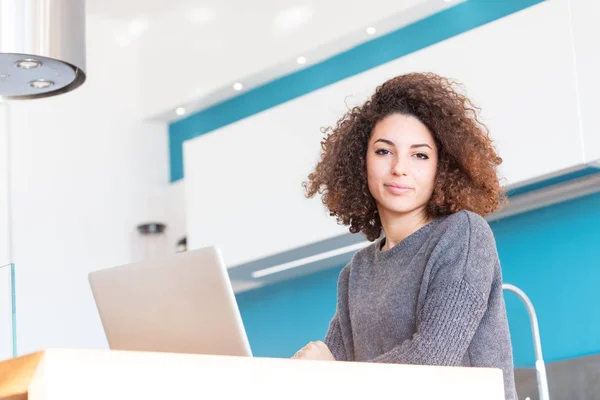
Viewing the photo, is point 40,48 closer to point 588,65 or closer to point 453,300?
point 453,300

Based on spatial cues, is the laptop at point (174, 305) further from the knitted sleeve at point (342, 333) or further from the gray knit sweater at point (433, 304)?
the knitted sleeve at point (342, 333)

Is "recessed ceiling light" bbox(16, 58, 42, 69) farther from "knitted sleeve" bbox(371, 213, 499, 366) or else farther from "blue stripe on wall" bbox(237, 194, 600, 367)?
"blue stripe on wall" bbox(237, 194, 600, 367)

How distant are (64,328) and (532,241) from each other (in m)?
2.24

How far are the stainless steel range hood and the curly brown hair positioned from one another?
0.68m

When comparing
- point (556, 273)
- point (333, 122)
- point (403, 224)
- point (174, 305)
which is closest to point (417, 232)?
point (403, 224)

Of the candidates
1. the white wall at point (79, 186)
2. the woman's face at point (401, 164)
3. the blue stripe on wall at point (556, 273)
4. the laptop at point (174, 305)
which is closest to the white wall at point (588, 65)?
the blue stripe on wall at point (556, 273)

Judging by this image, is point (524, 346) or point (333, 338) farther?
point (524, 346)

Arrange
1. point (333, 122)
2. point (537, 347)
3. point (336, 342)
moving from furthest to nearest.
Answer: point (333, 122) → point (537, 347) → point (336, 342)

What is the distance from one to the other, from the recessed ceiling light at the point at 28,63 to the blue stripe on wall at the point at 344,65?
184 centimetres

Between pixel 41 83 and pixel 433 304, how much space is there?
1.26 metres

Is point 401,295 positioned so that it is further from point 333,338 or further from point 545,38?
point 545,38

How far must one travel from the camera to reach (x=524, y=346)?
12.3 ft

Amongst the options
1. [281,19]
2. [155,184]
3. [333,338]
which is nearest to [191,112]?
[155,184]

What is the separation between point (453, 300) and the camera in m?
1.93
